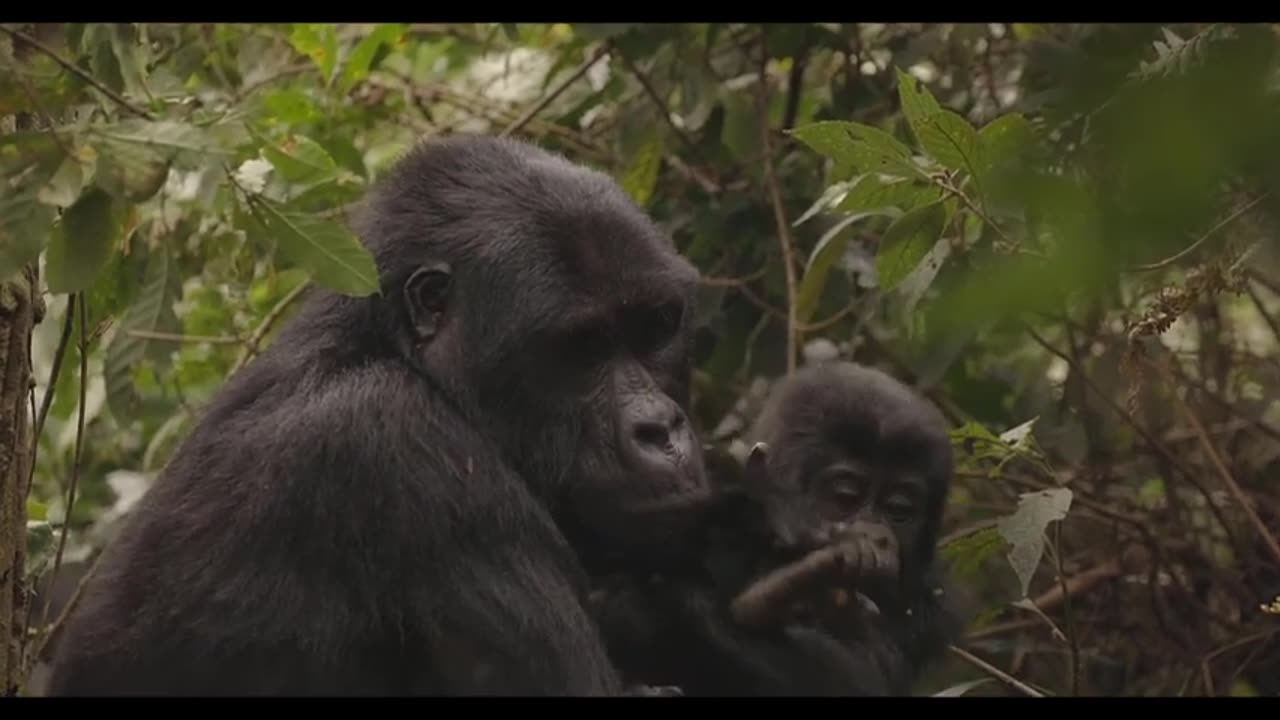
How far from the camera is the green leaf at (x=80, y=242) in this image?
2514mm

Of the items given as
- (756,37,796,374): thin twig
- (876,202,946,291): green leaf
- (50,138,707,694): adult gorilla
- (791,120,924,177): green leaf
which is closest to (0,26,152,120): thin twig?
(50,138,707,694): adult gorilla

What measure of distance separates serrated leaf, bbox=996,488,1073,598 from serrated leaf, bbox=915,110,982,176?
0.73 meters

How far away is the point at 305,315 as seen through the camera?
320cm

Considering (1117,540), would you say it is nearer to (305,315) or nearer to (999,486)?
(999,486)

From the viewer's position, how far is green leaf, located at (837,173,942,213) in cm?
323

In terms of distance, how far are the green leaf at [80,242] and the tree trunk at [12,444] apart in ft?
1.37

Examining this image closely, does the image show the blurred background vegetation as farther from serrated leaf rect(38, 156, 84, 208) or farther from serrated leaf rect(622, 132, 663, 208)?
serrated leaf rect(38, 156, 84, 208)

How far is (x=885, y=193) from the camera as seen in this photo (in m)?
3.26

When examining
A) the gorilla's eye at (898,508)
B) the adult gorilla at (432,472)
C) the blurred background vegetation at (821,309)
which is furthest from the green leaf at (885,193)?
the gorilla's eye at (898,508)

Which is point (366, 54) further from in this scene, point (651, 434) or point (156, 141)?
point (156, 141)

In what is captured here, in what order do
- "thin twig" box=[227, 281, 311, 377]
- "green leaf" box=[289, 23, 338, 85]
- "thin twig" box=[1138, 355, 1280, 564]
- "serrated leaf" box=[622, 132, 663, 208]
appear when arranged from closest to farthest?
1. "thin twig" box=[1138, 355, 1280, 564]
2. "thin twig" box=[227, 281, 311, 377]
3. "green leaf" box=[289, 23, 338, 85]
4. "serrated leaf" box=[622, 132, 663, 208]

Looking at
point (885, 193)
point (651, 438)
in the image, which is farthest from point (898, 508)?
point (651, 438)

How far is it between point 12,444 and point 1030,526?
1978 millimetres
